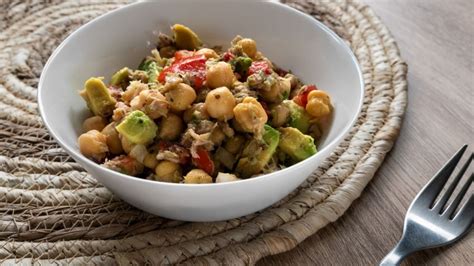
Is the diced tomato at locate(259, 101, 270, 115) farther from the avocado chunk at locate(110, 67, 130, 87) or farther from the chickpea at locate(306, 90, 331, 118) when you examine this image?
the avocado chunk at locate(110, 67, 130, 87)

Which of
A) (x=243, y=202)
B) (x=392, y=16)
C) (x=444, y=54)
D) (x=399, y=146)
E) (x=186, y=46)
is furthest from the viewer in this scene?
(x=392, y=16)

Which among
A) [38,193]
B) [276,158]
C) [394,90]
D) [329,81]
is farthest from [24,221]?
[394,90]

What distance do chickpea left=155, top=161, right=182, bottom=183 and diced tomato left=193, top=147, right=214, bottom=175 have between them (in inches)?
1.8

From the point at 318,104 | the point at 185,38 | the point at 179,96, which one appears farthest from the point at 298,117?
the point at 185,38

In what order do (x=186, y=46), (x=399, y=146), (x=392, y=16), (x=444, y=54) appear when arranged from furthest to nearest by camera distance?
(x=392, y=16) → (x=444, y=54) → (x=186, y=46) → (x=399, y=146)

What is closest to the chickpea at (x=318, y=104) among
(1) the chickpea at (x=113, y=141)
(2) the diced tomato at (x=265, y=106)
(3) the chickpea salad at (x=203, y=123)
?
(3) the chickpea salad at (x=203, y=123)

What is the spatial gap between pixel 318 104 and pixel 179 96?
0.32m

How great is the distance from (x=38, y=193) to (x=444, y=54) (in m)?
1.21

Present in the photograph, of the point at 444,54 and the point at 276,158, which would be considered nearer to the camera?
the point at 276,158

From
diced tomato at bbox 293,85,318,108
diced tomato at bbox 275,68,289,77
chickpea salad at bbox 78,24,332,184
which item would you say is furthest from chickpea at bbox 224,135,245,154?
diced tomato at bbox 275,68,289,77

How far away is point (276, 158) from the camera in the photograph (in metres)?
1.30

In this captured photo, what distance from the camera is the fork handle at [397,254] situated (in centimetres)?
115

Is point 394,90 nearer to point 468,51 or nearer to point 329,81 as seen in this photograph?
point 329,81

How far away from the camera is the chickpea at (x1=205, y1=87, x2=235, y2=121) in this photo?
1.24 m
